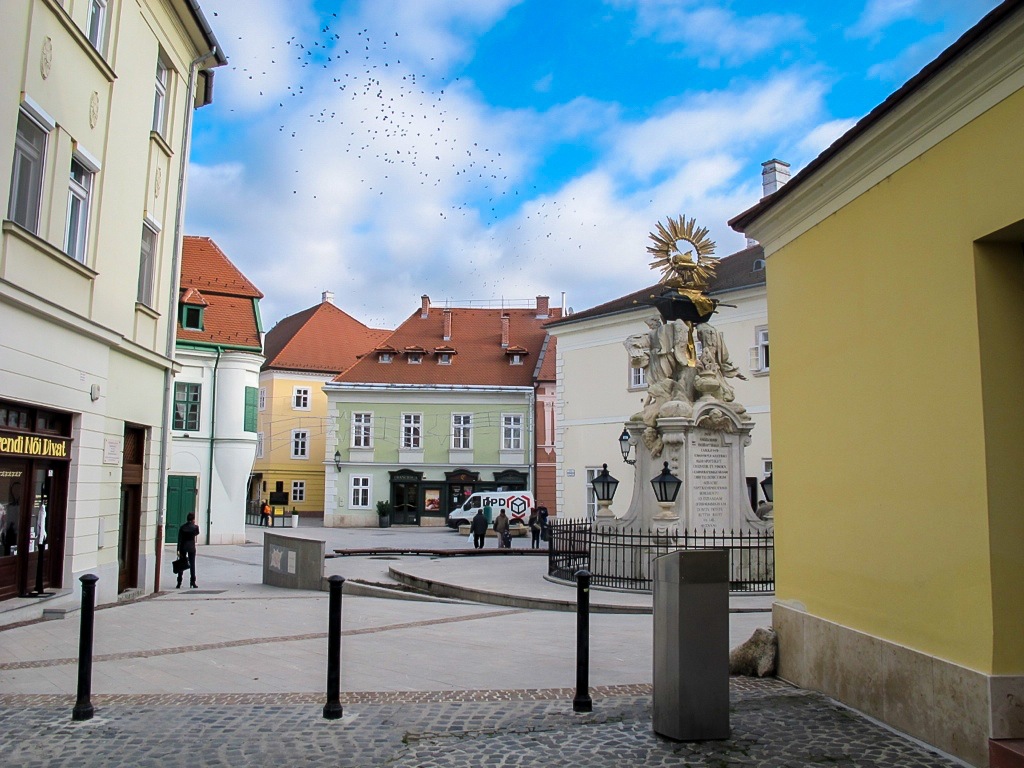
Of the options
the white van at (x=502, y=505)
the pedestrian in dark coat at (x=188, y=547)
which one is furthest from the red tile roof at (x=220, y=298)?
the pedestrian in dark coat at (x=188, y=547)

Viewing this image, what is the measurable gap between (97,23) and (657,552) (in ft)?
39.2

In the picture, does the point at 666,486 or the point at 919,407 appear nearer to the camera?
the point at 919,407

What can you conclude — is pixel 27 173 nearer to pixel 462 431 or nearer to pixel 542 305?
pixel 462 431

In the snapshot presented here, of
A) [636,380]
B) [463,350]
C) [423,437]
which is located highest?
[463,350]

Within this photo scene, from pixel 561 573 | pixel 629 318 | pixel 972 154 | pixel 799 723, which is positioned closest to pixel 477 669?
pixel 799 723

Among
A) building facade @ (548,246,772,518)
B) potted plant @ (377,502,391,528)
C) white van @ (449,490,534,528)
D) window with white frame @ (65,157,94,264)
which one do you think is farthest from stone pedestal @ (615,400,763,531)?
potted plant @ (377,502,391,528)

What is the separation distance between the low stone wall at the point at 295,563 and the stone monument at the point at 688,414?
5592mm

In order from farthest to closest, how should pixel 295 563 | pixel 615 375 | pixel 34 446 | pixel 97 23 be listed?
pixel 615 375 < pixel 295 563 < pixel 97 23 < pixel 34 446

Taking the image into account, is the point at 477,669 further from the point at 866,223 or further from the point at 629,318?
the point at 629,318

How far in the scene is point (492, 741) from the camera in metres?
6.02

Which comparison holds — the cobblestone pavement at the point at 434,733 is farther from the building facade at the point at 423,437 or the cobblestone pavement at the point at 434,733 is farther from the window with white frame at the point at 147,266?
the building facade at the point at 423,437

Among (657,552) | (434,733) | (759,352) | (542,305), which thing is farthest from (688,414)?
(542,305)

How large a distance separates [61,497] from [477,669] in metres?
7.42

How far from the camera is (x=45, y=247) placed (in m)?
11.4
